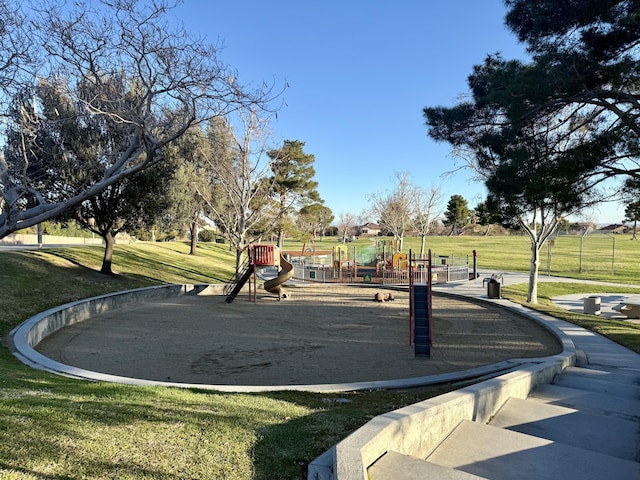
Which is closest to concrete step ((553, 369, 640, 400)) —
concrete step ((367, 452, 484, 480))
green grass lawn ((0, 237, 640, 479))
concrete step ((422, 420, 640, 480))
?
green grass lawn ((0, 237, 640, 479))

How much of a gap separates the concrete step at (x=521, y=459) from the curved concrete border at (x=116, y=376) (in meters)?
3.09

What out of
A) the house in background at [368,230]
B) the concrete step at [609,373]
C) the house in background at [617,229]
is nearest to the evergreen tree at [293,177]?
the concrete step at [609,373]

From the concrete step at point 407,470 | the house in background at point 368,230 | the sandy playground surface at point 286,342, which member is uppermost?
the house in background at point 368,230

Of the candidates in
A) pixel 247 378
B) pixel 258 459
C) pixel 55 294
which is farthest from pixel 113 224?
pixel 258 459

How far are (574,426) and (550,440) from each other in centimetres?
83

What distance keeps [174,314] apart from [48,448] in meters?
13.4

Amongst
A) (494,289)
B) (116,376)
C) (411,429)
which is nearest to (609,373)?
(411,429)

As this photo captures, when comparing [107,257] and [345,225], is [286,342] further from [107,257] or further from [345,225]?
[345,225]

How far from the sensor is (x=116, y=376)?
7742 mm

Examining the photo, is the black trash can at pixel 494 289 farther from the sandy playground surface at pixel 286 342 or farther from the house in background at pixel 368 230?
the house in background at pixel 368 230

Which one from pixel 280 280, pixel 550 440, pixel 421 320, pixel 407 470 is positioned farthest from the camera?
pixel 280 280

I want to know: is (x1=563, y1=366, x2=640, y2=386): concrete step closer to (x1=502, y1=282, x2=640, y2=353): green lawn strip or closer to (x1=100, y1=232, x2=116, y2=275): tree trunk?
(x1=502, y1=282, x2=640, y2=353): green lawn strip

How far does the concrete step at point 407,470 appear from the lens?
9.91 ft

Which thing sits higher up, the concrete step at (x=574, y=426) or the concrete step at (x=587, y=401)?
the concrete step at (x=574, y=426)
